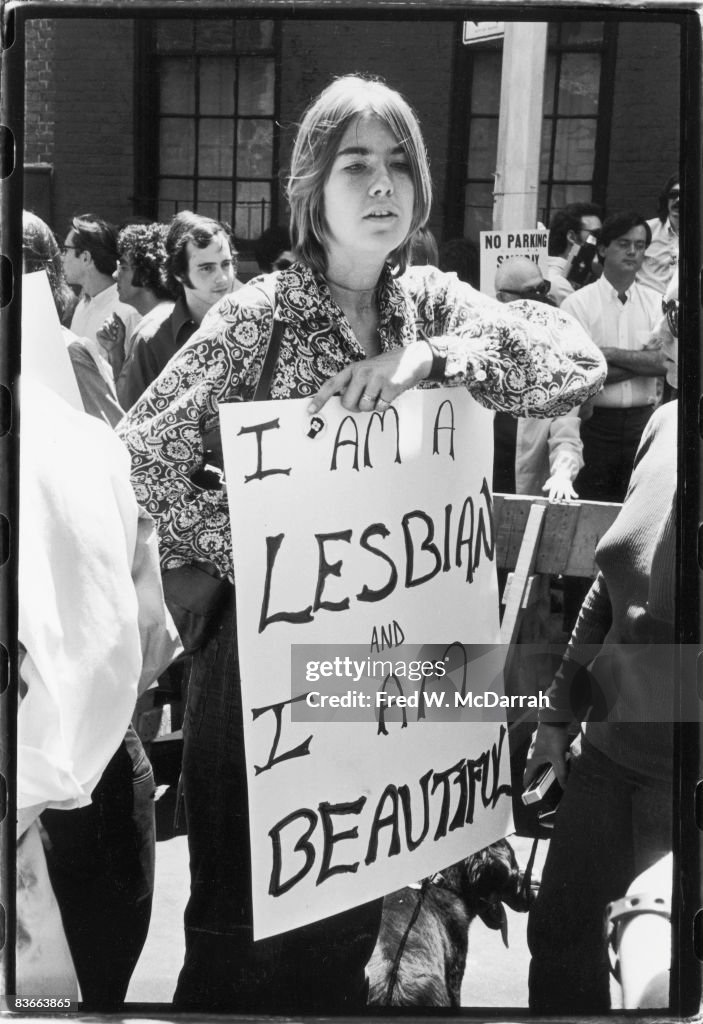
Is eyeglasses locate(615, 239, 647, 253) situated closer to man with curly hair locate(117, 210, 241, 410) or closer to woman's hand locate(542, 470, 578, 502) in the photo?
woman's hand locate(542, 470, 578, 502)

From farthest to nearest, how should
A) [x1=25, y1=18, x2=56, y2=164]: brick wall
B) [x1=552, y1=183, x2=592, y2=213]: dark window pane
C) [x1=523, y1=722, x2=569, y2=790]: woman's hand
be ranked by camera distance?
[x1=523, y1=722, x2=569, y2=790]: woman's hand < [x1=552, y1=183, x2=592, y2=213]: dark window pane < [x1=25, y1=18, x2=56, y2=164]: brick wall

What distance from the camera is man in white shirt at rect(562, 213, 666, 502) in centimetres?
297

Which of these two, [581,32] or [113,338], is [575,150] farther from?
[113,338]

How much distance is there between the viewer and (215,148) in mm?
2848

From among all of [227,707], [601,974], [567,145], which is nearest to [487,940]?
[601,974]

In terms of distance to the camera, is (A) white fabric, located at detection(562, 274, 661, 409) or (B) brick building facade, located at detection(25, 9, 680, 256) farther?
(A) white fabric, located at detection(562, 274, 661, 409)

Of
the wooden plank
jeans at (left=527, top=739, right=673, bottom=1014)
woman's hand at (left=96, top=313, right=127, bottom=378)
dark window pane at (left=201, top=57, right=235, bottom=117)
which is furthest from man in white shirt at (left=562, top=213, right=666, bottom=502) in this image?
woman's hand at (left=96, top=313, right=127, bottom=378)

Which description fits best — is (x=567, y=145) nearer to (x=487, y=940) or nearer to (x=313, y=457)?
(x=313, y=457)

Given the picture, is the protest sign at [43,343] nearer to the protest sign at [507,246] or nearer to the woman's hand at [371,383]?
the woman's hand at [371,383]

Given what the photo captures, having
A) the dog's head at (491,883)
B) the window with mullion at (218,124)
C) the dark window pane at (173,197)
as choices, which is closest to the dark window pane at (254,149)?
the window with mullion at (218,124)

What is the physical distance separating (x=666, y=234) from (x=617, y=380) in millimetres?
326

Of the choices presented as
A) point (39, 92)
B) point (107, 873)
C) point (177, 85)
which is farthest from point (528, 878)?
point (39, 92)

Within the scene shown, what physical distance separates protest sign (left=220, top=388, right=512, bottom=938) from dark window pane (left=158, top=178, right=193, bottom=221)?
41cm

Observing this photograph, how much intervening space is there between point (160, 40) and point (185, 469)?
0.82m
